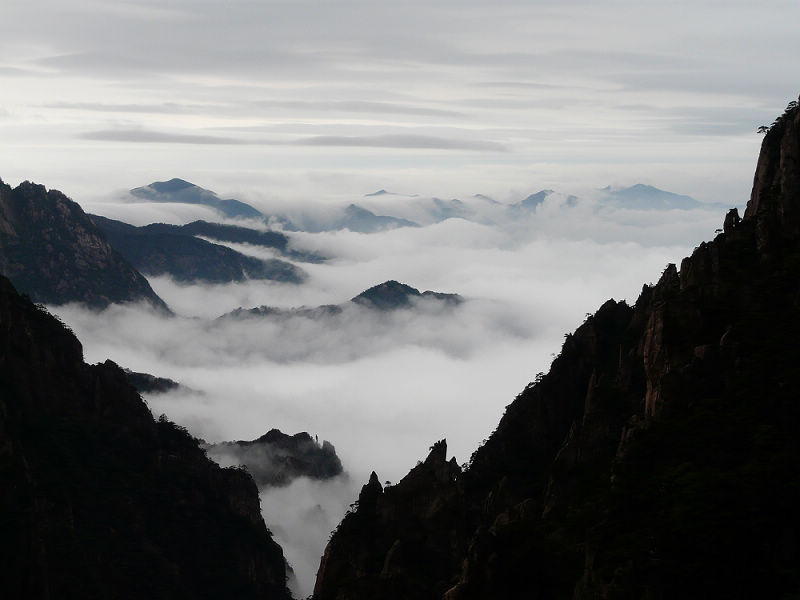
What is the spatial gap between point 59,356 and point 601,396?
9009 cm

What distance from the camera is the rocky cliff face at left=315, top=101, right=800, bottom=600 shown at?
5550cm

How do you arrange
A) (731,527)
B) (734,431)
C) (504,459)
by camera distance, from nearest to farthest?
(731,527) → (734,431) → (504,459)

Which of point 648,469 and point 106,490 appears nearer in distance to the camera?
point 648,469

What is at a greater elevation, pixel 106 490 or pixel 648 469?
pixel 648 469

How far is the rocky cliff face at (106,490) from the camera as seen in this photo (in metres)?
132

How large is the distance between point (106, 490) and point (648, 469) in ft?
337

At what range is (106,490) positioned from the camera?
155m

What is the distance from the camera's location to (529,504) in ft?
286

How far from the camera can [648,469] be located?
225 feet

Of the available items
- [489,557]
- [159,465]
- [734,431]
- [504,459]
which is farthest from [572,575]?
[159,465]

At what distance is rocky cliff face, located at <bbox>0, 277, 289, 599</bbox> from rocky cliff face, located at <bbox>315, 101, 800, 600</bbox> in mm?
43486

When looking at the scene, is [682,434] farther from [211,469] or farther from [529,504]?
[211,469]

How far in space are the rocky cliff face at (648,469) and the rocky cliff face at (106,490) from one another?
143 feet

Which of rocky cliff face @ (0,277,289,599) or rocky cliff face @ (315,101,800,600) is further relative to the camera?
rocky cliff face @ (0,277,289,599)
